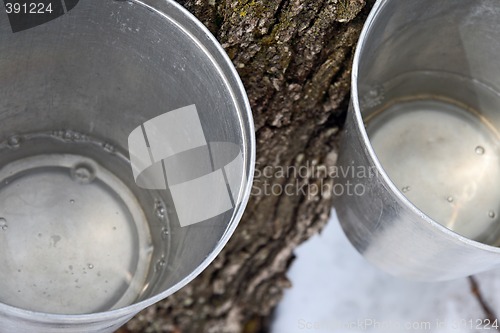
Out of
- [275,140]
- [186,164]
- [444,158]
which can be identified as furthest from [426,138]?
[186,164]

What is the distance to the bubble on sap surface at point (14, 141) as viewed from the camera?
1232mm

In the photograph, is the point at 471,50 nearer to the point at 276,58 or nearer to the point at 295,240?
the point at 276,58

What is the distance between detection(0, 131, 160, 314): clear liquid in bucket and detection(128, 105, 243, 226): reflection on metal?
0.26ft

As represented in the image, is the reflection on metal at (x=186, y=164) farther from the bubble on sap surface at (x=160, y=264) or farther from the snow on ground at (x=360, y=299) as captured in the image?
the snow on ground at (x=360, y=299)

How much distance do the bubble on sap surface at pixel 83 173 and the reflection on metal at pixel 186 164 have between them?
10 centimetres

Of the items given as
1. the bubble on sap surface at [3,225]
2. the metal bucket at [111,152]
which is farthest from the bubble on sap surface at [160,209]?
the bubble on sap surface at [3,225]

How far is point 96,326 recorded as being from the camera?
32.2 inches

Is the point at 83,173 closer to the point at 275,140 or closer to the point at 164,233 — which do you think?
the point at 164,233

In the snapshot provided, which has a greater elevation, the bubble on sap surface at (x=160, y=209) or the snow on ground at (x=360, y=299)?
the bubble on sap surface at (x=160, y=209)

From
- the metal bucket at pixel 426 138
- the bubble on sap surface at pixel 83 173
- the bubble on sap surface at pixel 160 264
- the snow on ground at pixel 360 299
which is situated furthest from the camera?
the snow on ground at pixel 360 299

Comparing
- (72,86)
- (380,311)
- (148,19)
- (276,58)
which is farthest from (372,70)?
(380,311)

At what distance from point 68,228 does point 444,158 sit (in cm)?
73

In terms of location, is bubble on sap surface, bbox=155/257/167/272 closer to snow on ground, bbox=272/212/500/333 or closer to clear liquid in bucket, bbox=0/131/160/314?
clear liquid in bucket, bbox=0/131/160/314

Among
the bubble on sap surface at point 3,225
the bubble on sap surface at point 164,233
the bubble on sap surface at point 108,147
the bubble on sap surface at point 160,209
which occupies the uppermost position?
the bubble on sap surface at point 108,147
